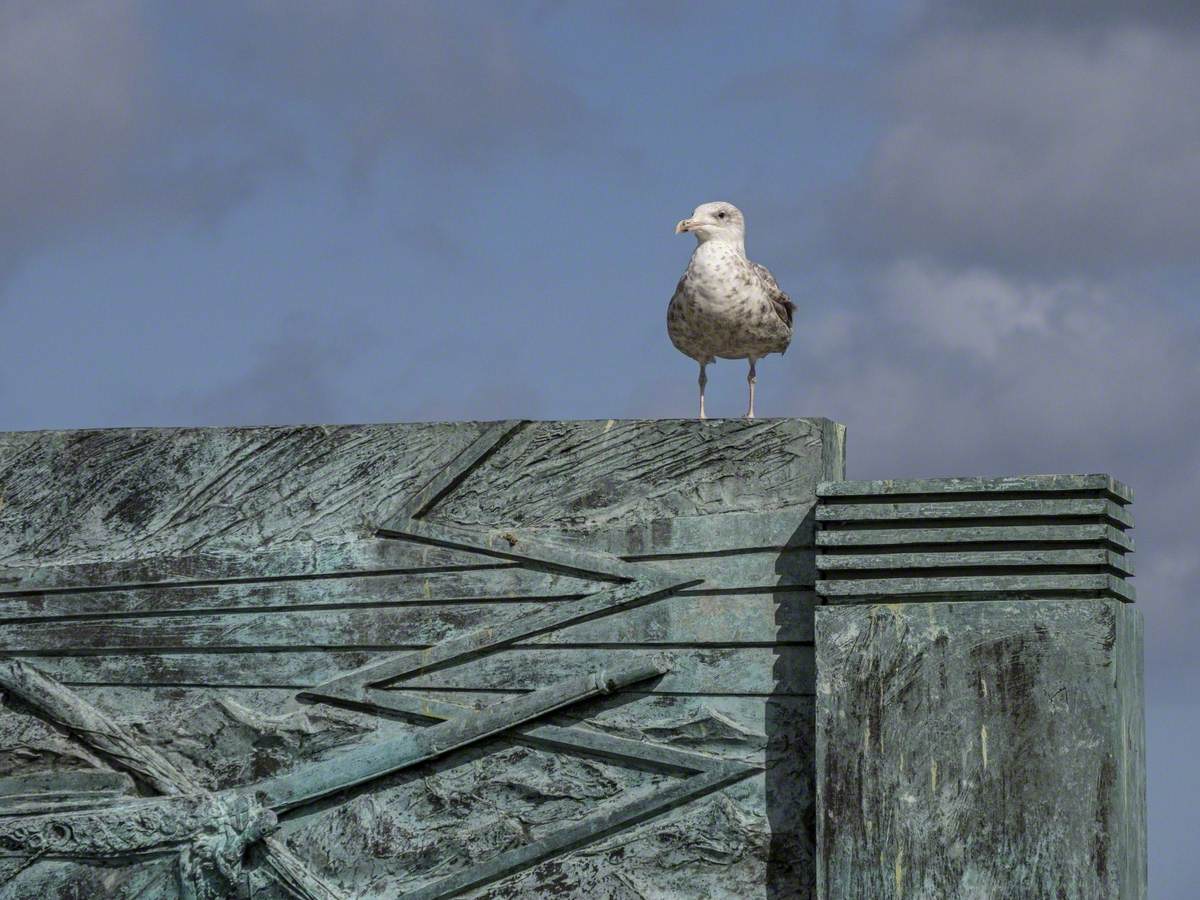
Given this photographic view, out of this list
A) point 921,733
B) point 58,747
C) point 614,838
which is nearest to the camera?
point 921,733

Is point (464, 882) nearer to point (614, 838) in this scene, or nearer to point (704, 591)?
point (614, 838)

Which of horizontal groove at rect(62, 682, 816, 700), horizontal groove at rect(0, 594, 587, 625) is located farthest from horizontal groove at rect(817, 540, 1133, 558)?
horizontal groove at rect(0, 594, 587, 625)

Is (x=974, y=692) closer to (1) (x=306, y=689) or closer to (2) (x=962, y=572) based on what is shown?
(2) (x=962, y=572)

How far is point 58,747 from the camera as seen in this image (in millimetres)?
6270

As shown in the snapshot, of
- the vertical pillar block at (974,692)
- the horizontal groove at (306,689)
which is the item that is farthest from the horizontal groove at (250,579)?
the vertical pillar block at (974,692)

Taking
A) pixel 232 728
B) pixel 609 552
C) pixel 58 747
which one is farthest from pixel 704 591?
pixel 58 747

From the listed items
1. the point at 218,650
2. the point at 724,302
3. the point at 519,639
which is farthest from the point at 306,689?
the point at 724,302

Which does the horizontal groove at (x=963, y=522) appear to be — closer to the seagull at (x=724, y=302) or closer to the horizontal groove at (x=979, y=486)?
the horizontal groove at (x=979, y=486)

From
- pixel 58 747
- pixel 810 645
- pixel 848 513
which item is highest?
pixel 848 513

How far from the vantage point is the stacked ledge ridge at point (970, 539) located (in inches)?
214

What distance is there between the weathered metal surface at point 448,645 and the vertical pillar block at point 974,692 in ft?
0.75

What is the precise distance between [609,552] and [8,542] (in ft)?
7.70

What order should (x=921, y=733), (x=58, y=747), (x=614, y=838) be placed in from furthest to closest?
(x=58, y=747) < (x=614, y=838) < (x=921, y=733)

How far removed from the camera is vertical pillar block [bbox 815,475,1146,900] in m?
5.29
